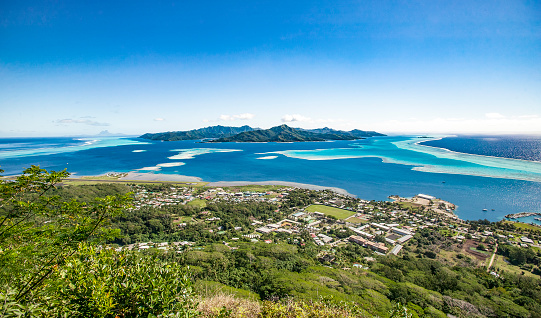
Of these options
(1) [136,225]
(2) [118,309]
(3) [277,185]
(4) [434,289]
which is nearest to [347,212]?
(4) [434,289]

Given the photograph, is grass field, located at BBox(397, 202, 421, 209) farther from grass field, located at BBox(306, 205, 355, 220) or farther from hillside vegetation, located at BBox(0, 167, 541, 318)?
grass field, located at BBox(306, 205, 355, 220)

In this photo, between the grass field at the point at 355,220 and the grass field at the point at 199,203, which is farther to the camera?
the grass field at the point at 199,203

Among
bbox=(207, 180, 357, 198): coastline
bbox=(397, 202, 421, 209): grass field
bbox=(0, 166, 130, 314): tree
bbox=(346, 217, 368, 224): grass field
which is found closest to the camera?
bbox=(0, 166, 130, 314): tree

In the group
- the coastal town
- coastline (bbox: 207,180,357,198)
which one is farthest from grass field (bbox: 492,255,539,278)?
coastline (bbox: 207,180,357,198)

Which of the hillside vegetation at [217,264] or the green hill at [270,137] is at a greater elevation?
the green hill at [270,137]

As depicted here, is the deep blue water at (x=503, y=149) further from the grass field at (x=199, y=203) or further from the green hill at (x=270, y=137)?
the grass field at (x=199, y=203)

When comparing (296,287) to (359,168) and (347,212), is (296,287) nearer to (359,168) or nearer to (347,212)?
(347,212)

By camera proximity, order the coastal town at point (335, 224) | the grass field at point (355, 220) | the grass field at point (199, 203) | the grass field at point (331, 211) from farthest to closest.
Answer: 1. the grass field at point (199, 203)
2. the grass field at point (331, 211)
3. the grass field at point (355, 220)
4. the coastal town at point (335, 224)

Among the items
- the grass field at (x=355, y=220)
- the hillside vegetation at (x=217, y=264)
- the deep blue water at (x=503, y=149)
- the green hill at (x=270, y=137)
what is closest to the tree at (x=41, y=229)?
the hillside vegetation at (x=217, y=264)
